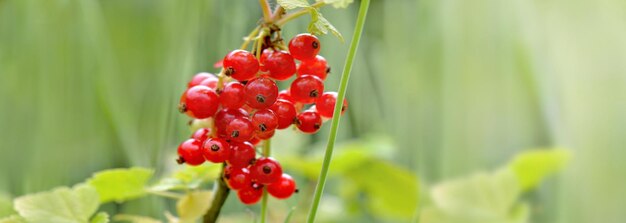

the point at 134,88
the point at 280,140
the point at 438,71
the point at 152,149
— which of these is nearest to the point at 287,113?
the point at 152,149

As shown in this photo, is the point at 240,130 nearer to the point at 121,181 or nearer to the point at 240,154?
the point at 240,154

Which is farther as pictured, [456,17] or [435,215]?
[456,17]

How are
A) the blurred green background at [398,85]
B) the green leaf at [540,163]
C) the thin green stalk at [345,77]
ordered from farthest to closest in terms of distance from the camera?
the green leaf at [540,163] < the blurred green background at [398,85] < the thin green stalk at [345,77]

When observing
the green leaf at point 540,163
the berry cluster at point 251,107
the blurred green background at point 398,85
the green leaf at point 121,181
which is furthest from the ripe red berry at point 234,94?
the green leaf at point 540,163

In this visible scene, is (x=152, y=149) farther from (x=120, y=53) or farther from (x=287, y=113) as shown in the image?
(x=287, y=113)

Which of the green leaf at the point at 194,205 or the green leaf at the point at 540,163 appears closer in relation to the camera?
the green leaf at the point at 194,205

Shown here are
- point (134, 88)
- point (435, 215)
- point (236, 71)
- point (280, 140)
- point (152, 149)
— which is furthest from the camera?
point (280, 140)

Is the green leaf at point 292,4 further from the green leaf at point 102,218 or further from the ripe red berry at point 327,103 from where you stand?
the green leaf at point 102,218

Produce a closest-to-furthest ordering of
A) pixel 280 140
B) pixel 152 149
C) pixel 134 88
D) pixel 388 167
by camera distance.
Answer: pixel 152 149 → pixel 134 88 → pixel 388 167 → pixel 280 140

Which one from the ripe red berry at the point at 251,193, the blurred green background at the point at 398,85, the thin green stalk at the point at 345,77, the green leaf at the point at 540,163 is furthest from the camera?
the green leaf at the point at 540,163
